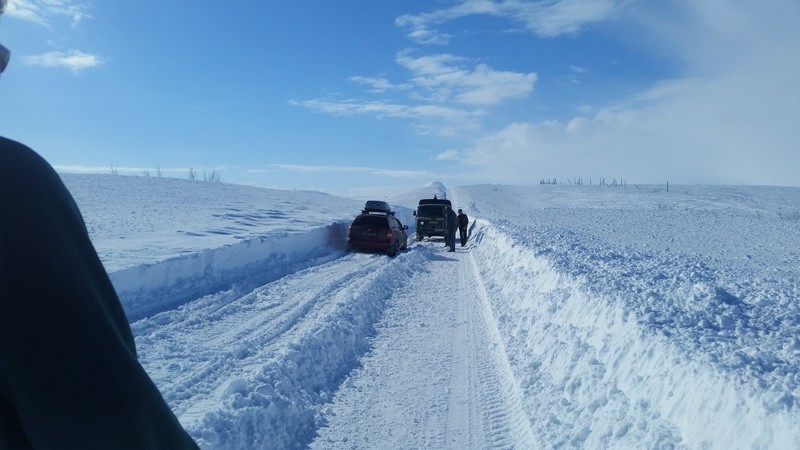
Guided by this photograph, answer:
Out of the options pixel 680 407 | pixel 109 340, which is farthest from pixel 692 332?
pixel 109 340

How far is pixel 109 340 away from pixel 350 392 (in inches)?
246

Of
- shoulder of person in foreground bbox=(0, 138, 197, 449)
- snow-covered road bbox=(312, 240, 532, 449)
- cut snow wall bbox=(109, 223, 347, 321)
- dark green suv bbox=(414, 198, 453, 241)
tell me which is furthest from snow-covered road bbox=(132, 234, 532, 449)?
dark green suv bbox=(414, 198, 453, 241)

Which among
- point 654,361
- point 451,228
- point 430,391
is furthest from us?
point 451,228

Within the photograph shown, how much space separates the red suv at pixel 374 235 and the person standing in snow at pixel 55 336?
67.5ft

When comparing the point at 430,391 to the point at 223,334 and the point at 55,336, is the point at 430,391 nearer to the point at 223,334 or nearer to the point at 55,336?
the point at 223,334

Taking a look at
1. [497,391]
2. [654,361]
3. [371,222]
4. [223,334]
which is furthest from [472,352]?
[371,222]

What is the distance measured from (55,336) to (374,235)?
2087cm

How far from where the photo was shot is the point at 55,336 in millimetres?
1014

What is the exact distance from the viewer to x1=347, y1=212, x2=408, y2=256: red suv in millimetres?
21766

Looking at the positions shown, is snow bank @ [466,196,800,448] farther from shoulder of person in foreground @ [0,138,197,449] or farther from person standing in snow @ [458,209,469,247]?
person standing in snow @ [458,209,469,247]

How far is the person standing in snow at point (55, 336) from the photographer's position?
0.99m

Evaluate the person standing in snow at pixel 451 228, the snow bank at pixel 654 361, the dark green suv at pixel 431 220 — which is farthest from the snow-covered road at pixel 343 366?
the dark green suv at pixel 431 220

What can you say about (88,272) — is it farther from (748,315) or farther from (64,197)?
(748,315)

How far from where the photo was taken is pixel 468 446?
221 inches
